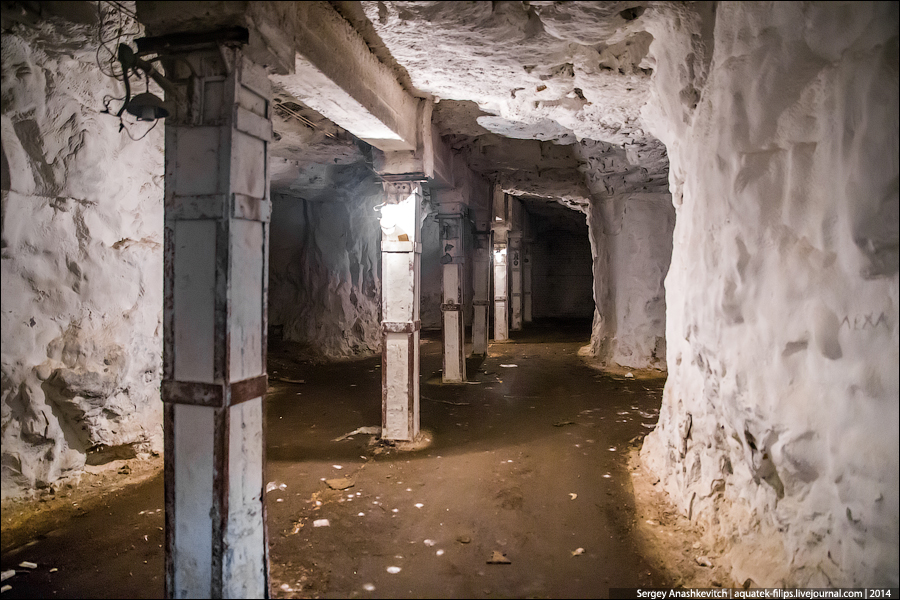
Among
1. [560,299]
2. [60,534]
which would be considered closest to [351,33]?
[60,534]

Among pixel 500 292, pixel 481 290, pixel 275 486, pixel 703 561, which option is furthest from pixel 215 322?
pixel 500 292

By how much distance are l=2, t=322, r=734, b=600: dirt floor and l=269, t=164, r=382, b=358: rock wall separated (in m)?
4.50

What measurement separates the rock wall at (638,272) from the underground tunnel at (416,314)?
8.83 feet

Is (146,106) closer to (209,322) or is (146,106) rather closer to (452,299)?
(209,322)

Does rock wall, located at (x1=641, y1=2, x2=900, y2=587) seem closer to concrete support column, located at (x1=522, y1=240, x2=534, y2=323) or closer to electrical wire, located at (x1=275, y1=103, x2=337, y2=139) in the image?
electrical wire, located at (x1=275, y1=103, x2=337, y2=139)

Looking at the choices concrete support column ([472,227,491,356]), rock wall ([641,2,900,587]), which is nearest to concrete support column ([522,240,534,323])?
concrete support column ([472,227,491,356])

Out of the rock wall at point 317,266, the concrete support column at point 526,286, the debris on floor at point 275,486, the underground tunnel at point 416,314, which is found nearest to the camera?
the underground tunnel at point 416,314

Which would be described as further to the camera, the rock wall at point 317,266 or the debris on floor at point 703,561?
the rock wall at point 317,266

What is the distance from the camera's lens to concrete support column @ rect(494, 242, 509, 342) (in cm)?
1393

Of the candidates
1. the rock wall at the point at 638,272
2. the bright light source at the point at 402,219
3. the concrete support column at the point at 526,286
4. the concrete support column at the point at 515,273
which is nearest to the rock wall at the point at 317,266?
the rock wall at the point at 638,272

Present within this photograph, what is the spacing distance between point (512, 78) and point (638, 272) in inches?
249

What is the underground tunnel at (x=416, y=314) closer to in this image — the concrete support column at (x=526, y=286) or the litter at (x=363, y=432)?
the litter at (x=363, y=432)

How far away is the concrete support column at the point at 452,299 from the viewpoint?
8.94 metres

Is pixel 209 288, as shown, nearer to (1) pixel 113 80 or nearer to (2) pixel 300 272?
(1) pixel 113 80
